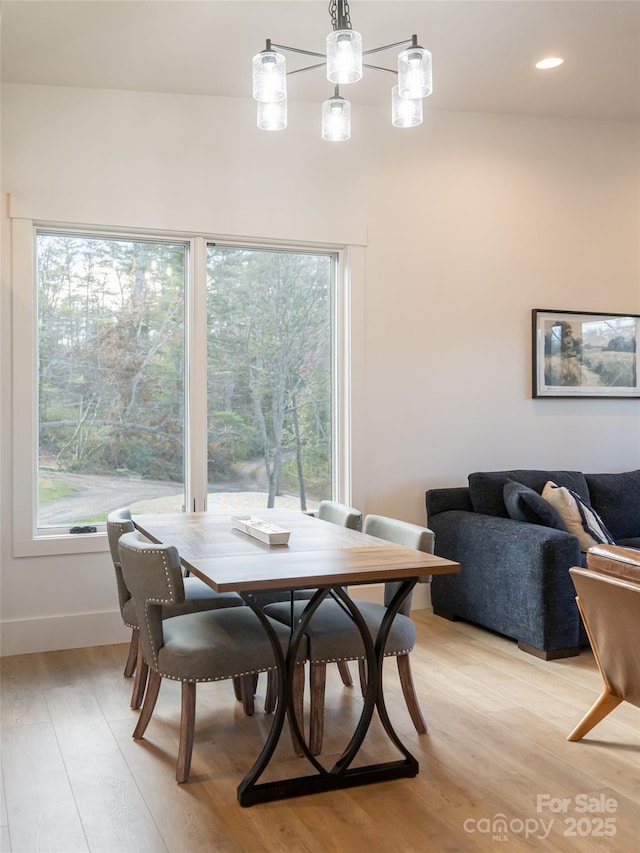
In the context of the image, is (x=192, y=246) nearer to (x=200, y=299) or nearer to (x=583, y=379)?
(x=200, y=299)

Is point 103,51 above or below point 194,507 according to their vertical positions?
above

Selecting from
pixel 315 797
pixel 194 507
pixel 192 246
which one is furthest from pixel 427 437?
pixel 315 797

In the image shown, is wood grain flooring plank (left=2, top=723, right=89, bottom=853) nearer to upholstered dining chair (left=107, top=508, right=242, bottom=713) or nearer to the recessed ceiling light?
upholstered dining chair (left=107, top=508, right=242, bottom=713)

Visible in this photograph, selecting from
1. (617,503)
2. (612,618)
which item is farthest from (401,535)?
(617,503)

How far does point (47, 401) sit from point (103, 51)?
5.86ft

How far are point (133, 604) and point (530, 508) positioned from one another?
2171mm

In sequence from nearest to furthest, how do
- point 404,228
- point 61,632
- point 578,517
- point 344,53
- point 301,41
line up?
point 344,53
point 301,41
point 61,632
point 578,517
point 404,228

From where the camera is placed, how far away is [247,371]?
4629 millimetres

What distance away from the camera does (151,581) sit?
2590 millimetres

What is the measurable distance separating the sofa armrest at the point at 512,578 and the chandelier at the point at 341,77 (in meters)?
2.12

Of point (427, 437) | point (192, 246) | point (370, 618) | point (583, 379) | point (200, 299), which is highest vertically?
point (192, 246)

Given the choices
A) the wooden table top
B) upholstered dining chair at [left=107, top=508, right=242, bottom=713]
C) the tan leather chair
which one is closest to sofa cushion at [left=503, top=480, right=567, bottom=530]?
the wooden table top

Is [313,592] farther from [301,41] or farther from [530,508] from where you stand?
[301,41]

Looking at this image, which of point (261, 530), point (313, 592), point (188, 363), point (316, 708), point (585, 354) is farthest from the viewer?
point (585, 354)
